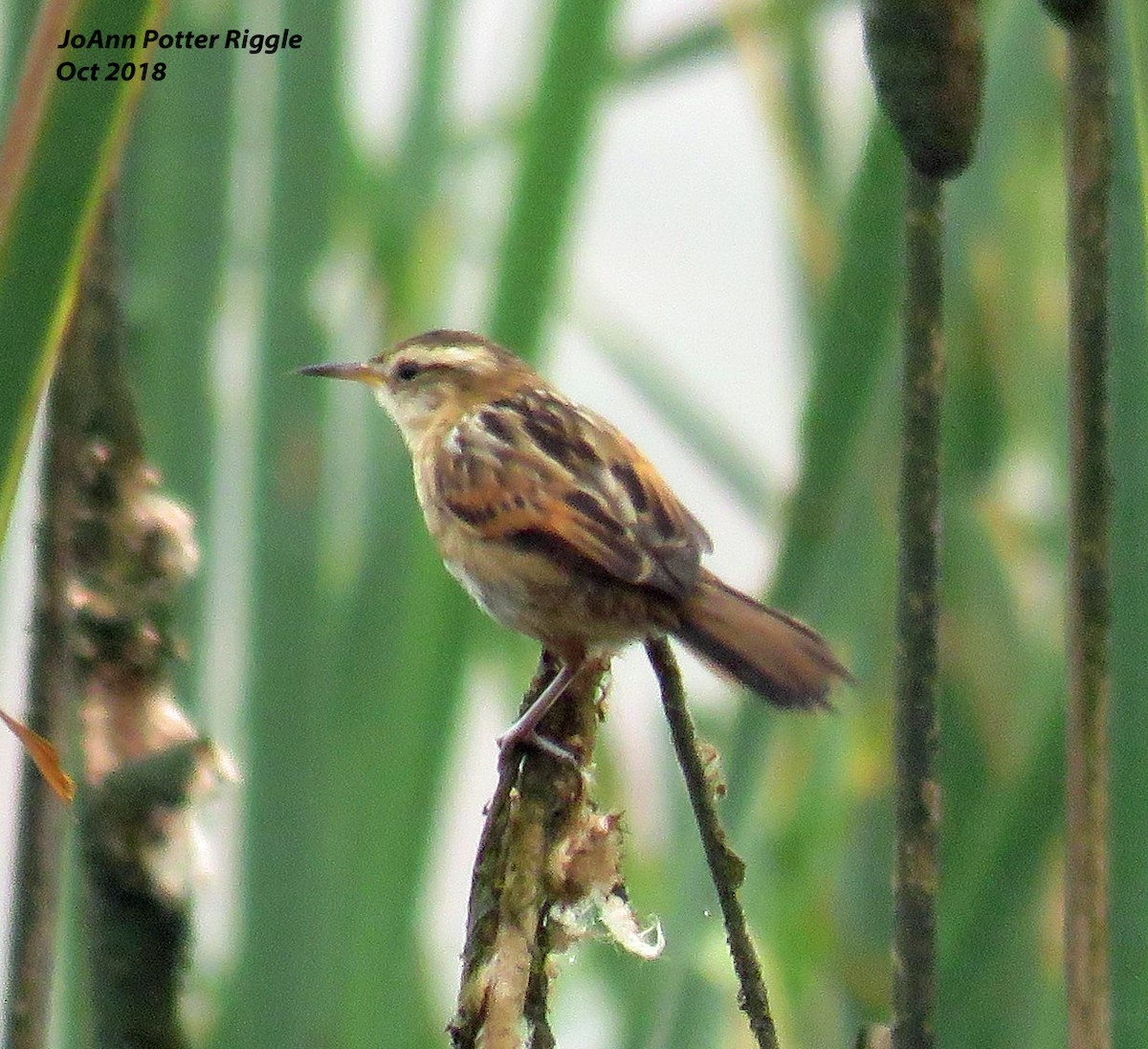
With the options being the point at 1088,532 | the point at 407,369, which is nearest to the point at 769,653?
the point at 1088,532

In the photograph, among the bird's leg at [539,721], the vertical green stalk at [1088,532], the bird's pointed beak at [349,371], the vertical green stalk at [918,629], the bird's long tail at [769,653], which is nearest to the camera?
the vertical green stalk at [918,629]

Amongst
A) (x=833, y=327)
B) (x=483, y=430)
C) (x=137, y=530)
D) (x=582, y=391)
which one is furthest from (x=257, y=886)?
(x=582, y=391)

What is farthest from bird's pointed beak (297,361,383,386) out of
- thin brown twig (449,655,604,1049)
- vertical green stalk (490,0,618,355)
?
thin brown twig (449,655,604,1049)

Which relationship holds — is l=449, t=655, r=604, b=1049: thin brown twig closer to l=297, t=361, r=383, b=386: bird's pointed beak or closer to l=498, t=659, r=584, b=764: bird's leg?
l=498, t=659, r=584, b=764: bird's leg

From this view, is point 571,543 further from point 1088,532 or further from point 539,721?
point 1088,532

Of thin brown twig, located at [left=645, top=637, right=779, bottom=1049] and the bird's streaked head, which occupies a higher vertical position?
the bird's streaked head

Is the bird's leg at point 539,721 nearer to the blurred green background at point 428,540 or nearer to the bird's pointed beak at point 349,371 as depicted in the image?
the blurred green background at point 428,540

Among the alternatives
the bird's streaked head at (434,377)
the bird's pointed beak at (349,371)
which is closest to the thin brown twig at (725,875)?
the bird's pointed beak at (349,371)
